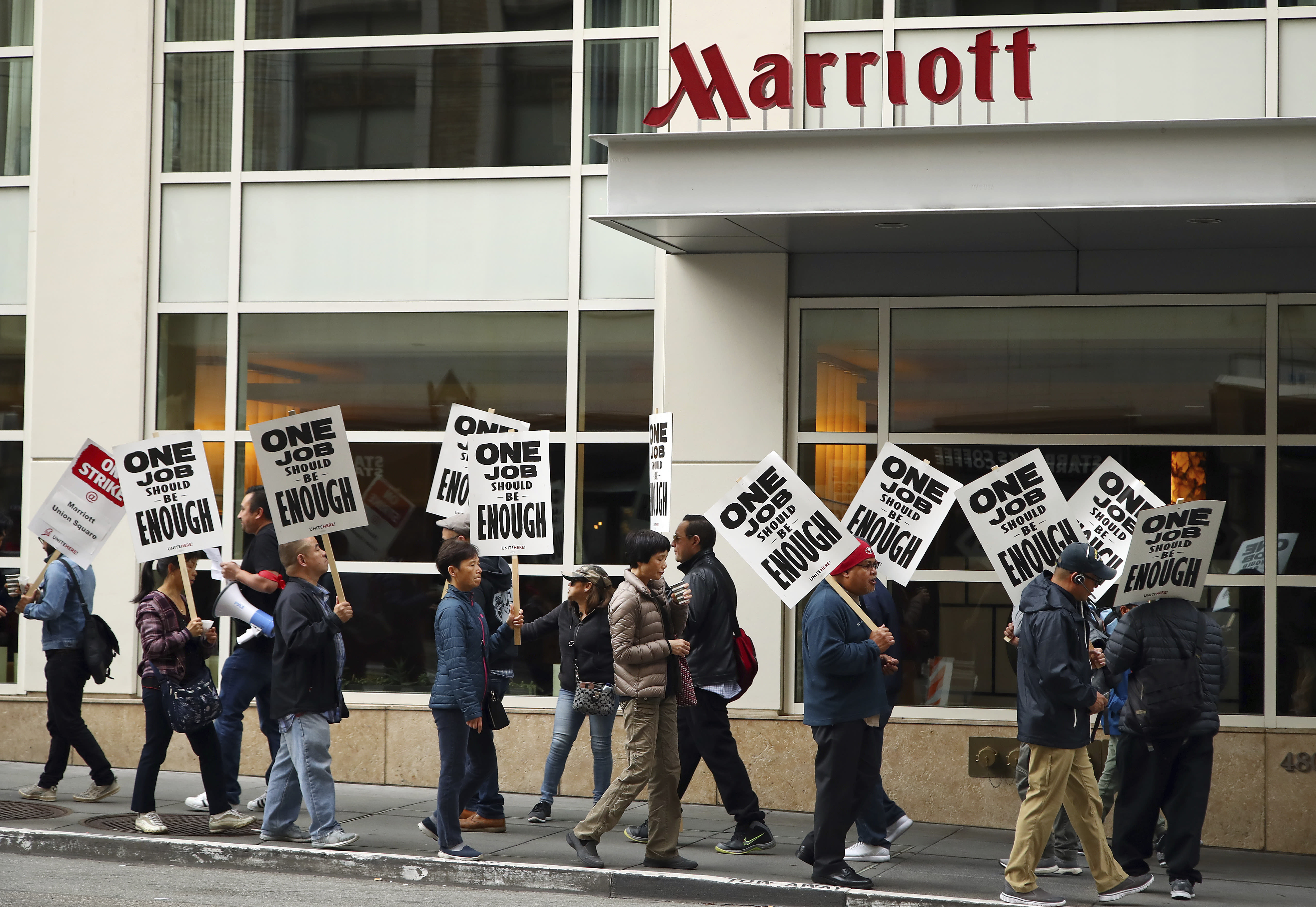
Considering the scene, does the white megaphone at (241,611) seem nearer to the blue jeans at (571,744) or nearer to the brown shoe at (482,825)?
the brown shoe at (482,825)

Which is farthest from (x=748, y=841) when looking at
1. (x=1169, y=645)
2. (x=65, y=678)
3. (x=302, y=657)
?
(x=65, y=678)

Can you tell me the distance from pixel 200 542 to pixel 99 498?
3.84ft

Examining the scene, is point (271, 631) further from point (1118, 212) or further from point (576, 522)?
point (1118, 212)

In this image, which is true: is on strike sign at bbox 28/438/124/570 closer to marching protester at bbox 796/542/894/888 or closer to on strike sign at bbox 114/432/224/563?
on strike sign at bbox 114/432/224/563

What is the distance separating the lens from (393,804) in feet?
36.6

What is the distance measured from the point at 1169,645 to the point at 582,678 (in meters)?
3.85

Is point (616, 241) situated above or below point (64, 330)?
above

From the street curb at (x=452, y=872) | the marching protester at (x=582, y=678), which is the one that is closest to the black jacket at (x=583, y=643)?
the marching protester at (x=582, y=678)

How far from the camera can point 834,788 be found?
8.55m

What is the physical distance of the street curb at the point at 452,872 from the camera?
842 centimetres

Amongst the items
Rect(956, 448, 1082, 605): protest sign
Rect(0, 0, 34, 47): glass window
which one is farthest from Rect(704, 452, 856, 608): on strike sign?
Rect(0, 0, 34, 47): glass window

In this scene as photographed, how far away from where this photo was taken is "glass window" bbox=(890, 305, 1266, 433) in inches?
444

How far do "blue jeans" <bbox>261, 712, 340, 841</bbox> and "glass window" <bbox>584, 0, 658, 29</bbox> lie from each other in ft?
21.7

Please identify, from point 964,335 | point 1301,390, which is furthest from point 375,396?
point 1301,390
